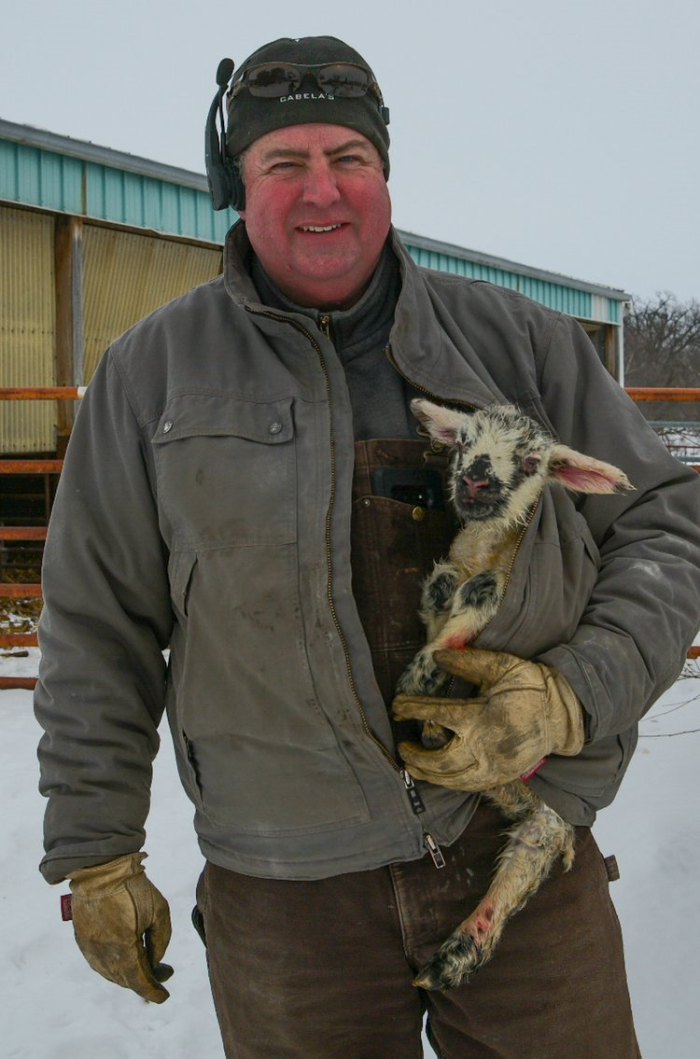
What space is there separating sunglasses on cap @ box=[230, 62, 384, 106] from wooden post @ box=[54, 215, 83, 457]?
7624 mm

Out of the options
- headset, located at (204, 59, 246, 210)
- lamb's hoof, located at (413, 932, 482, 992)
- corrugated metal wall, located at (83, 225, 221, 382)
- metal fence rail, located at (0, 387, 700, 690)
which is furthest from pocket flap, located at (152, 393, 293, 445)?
corrugated metal wall, located at (83, 225, 221, 382)

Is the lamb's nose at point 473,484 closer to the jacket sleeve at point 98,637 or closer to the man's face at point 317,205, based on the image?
the man's face at point 317,205

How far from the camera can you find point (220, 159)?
91.9 inches

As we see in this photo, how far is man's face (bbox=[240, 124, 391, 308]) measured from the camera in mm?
2170

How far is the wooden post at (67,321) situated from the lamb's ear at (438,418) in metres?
7.88

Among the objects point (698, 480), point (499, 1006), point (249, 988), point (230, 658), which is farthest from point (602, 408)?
point (249, 988)

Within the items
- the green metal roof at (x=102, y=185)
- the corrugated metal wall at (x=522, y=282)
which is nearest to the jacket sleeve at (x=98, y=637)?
the green metal roof at (x=102, y=185)

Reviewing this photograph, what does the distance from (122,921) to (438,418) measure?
142 centimetres

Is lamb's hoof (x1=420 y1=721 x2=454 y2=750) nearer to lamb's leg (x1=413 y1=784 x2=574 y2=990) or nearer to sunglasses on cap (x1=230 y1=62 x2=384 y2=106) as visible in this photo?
lamb's leg (x1=413 y1=784 x2=574 y2=990)

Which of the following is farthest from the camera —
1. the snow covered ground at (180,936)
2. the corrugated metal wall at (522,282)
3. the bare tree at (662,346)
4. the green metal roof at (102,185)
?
the bare tree at (662,346)

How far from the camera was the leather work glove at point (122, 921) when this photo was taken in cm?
211

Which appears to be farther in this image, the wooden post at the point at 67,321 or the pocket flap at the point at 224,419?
the wooden post at the point at 67,321

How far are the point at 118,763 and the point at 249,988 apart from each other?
0.61 metres

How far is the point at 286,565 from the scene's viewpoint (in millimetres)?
1979
